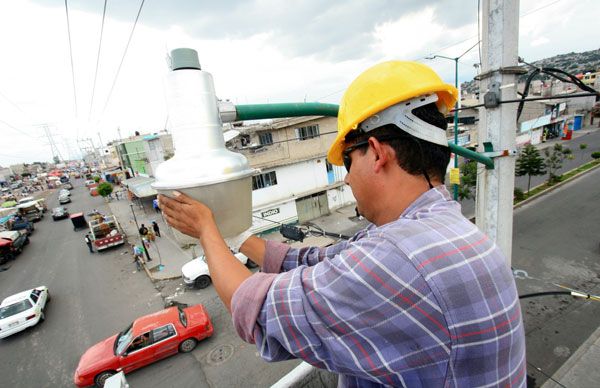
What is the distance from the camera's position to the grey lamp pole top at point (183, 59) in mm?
1240

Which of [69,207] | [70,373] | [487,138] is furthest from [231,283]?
[69,207]

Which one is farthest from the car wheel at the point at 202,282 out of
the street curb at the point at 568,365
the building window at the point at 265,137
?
the street curb at the point at 568,365

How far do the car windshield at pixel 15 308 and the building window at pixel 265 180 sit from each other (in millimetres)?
11308

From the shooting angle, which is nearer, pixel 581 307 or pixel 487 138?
pixel 487 138

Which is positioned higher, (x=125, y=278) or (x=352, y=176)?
(x=352, y=176)

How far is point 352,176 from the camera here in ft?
4.33

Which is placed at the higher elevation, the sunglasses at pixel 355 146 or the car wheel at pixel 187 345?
the sunglasses at pixel 355 146

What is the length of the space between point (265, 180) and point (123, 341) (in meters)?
10.9

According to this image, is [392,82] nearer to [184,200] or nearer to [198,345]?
[184,200]

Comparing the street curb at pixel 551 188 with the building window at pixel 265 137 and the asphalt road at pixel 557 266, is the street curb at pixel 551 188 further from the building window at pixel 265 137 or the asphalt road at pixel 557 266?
the building window at pixel 265 137

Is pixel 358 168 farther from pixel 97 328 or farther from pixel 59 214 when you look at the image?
pixel 59 214

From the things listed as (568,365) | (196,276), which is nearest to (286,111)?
(568,365)

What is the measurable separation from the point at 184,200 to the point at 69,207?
144ft

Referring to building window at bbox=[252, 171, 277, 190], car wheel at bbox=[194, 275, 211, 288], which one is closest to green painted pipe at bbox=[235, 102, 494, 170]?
car wheel at bbox=[194, 275, 211, 288]
